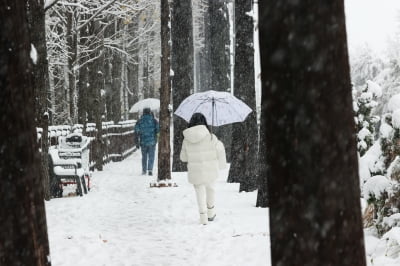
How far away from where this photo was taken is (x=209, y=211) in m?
9.32

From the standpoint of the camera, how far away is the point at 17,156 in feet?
13.5

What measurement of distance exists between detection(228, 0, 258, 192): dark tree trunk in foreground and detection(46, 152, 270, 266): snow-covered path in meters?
0.52

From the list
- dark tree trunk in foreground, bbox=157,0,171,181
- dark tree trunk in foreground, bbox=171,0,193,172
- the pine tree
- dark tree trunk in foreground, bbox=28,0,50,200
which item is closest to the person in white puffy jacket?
the pine tree

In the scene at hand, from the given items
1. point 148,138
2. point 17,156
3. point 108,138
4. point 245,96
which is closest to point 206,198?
point 245,96

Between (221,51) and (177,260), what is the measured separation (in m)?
15.7

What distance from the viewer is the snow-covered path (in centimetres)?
715

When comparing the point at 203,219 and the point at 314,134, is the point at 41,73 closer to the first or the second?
the point at 203,219

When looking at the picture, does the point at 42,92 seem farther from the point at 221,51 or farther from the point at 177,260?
the point at 221,51

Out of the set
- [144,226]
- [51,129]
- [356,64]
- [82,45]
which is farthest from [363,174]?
[356,64]

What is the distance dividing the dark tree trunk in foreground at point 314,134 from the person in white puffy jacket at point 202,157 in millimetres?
5936

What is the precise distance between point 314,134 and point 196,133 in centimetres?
603

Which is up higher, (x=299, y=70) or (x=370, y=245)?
(x=299, y=70)

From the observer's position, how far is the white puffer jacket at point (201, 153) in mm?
8984

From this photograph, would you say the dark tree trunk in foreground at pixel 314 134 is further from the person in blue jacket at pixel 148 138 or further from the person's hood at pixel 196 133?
the person in blue jacket at pixel 148 138
